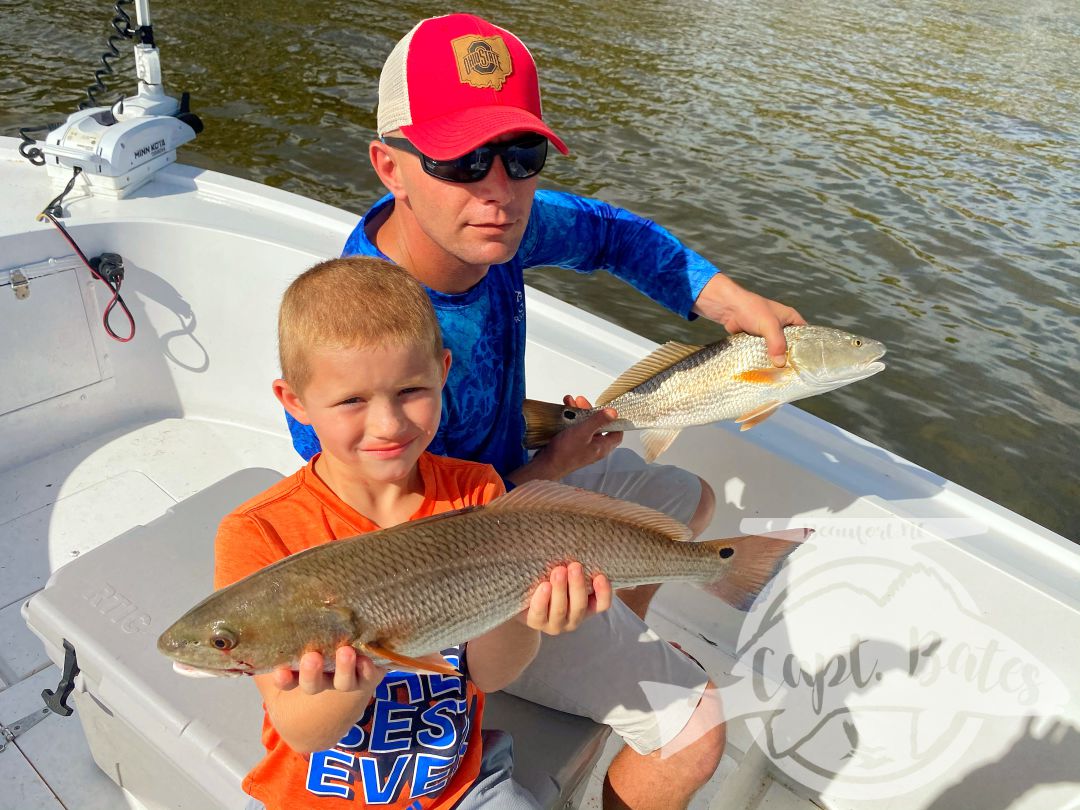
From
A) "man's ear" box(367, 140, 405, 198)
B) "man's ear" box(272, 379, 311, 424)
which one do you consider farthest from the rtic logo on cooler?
"man's ear" box(272, 379, 311, 424)

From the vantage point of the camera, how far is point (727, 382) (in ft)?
8.79

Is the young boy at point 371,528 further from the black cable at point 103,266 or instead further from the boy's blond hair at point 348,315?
the black cable at point 103,266

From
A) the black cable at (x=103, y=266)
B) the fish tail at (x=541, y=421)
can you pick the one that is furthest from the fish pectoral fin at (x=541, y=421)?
the black cable at (x=103, y=266)

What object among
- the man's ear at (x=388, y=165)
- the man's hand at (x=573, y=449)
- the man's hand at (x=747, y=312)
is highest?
the man's ear at (x=388, y=165)

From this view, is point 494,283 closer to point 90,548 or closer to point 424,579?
point 424,579

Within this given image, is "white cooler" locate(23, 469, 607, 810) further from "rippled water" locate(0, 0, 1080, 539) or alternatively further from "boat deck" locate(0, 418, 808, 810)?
"rippled water" locate(0, 0, 1080, 539)

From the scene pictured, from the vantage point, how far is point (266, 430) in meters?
4.27

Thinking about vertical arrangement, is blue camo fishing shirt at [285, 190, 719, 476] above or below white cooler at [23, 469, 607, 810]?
above

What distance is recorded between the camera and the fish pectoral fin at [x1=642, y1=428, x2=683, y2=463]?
9.07ft

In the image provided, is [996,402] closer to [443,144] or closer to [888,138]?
[888,138]

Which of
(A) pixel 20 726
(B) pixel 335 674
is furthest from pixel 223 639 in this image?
(A) pixel 20 726

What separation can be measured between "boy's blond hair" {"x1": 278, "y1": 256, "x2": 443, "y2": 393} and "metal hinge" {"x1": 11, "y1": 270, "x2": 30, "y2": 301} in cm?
229

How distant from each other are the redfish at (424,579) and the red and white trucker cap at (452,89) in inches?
35.7

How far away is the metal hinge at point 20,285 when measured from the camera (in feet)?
11.2
